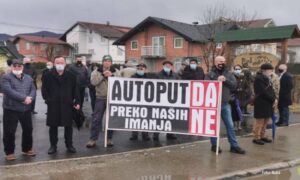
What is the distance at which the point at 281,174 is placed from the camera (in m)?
7.54

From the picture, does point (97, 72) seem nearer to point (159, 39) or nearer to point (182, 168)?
point (182, 168)

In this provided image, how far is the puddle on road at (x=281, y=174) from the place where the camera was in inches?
287

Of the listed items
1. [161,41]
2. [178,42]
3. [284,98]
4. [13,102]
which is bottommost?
[284,98]

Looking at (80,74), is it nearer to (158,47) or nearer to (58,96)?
(58,96)

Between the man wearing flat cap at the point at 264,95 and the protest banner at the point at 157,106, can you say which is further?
the man wearing flat cap at the point at 264,95

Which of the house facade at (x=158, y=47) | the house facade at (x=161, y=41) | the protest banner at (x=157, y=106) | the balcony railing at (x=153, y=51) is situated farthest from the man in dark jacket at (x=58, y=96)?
the balcony railing at (x=153, y=51)

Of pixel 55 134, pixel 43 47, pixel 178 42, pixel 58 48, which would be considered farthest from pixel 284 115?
pixel 43 47

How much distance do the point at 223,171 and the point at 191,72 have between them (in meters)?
4.04

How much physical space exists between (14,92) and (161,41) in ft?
152

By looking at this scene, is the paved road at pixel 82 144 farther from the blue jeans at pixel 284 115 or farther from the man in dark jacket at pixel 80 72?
the man in dark jacket at pixel 80 72

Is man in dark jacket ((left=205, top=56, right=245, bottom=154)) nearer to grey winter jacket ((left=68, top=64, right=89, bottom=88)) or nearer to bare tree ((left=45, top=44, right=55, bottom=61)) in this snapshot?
grey winter jacket ((left=68, top=64, right=89, bottom=88))

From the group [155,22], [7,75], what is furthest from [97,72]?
[155,22]

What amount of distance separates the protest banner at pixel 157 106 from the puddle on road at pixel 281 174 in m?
1.72

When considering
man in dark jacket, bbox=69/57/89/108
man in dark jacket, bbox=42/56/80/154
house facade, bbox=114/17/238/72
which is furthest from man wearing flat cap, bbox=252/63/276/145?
house facade, bbox=114/17/238/72
